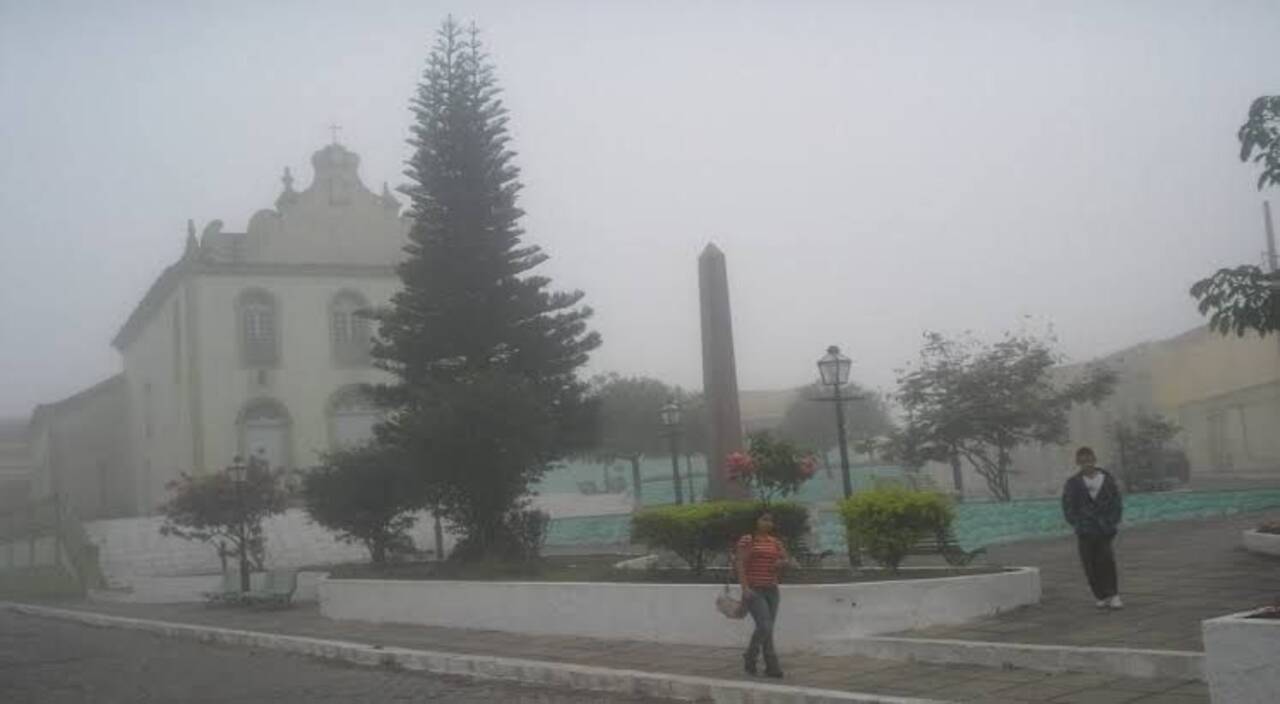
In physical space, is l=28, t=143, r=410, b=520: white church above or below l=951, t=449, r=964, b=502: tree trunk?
above

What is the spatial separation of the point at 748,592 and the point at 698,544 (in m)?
3.21

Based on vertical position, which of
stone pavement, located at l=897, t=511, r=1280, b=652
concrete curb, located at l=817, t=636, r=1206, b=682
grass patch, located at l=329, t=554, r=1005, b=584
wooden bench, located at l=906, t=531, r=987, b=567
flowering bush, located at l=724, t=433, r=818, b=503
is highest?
flowering bush, located at l=724, t=433, r=818, b=503

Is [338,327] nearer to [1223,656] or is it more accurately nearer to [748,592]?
[748,592]

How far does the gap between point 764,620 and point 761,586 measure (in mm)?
246

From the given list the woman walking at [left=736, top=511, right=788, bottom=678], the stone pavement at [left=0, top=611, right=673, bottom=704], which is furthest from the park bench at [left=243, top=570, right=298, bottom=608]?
the woman walking at [left=736, top=511, right=788, bottom=678]

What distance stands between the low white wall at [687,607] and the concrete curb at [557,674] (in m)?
1.39

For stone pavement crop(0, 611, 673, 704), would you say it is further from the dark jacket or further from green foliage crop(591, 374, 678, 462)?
→ green foliage crop(591, 374, 678, 462)

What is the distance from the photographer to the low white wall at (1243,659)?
568 cm

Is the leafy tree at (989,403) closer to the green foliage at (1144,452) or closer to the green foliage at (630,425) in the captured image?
the green foliage at (1144,452)

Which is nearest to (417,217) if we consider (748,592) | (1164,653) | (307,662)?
(307,662)

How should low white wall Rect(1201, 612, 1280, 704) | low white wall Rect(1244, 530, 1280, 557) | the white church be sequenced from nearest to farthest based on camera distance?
low white wall Rect(1201, 612, 1280, 704) < low white wall Rect(1244, 530, 1280, 557) < the white church

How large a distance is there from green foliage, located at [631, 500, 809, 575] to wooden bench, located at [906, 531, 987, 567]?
1.42 meters

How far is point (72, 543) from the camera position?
27672mm

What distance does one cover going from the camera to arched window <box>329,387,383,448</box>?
106 ft
